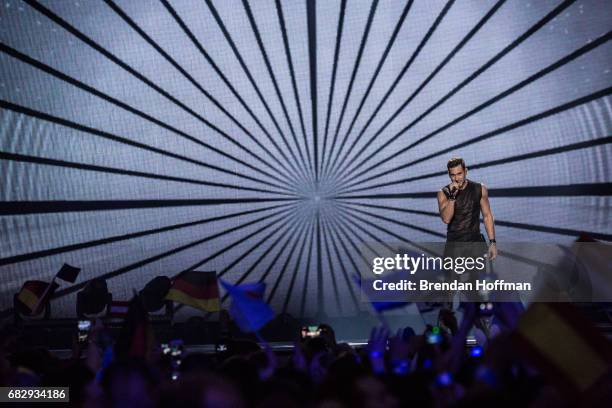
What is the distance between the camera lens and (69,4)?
939 centimetres

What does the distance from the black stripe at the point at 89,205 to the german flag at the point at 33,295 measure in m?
1.24

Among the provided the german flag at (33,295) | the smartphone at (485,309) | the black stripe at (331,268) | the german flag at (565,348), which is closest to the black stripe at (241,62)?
the black stripe at (331,268)

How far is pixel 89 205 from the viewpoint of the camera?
9539mm

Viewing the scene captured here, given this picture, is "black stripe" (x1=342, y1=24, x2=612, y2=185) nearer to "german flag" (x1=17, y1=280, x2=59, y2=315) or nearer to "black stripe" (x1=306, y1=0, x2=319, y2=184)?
"black stripe" (x1=306, y1=0, x2=319, y2=184)

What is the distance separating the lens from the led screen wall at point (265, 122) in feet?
30.7

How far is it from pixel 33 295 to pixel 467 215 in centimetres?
491

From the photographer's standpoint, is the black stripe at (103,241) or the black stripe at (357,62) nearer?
the black stripe at (357,62)

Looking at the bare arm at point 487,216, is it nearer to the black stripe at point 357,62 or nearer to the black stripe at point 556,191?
the black stripe at point 556,191

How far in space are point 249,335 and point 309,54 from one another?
3572mm

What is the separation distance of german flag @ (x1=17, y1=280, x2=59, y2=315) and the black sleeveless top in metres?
4.61

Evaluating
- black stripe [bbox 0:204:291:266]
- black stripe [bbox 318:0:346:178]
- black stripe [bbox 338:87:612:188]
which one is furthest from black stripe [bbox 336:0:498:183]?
black stripe [bbox 0:204:291:266]

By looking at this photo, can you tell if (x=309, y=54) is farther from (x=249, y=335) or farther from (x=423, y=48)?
(x=249, y=335)

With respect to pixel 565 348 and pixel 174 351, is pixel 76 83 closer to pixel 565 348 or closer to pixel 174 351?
pixel 174 351

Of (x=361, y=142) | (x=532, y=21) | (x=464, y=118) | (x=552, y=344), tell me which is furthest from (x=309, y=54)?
(x=552, y=344)
